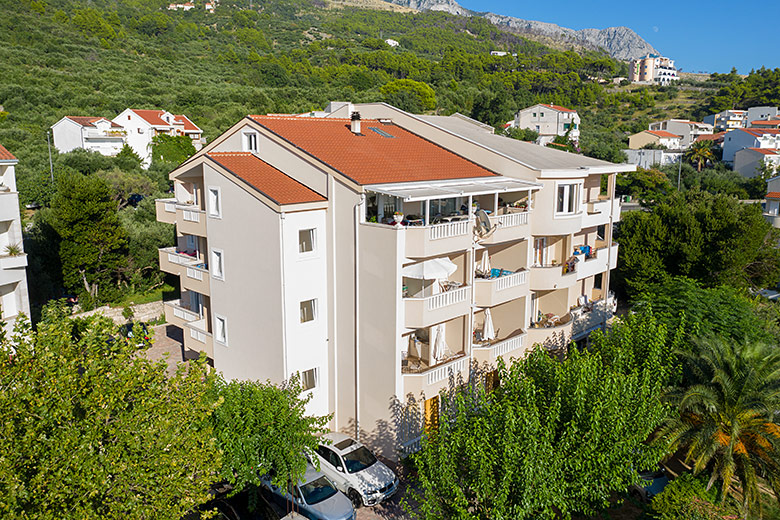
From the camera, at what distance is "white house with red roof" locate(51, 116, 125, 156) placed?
2899 inches

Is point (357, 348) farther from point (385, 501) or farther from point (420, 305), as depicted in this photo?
point (385, 501)

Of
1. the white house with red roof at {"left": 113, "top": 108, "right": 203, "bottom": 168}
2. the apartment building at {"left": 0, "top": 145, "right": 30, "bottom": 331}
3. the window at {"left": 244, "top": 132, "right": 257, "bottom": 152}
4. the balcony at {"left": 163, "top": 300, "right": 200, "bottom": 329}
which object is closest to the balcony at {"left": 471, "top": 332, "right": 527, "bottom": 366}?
the window at {"left": 244, "top": 132, "right": 257, "bottom": 152}

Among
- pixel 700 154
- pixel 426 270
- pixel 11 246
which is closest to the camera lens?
pixel 426 270

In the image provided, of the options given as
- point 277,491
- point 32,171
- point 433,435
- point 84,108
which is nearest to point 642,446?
point 433,435

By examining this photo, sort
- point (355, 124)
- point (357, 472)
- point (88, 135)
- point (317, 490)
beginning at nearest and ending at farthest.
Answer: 1. point (317, 490)
2. point (357, 472)
3. point (355, 124)
4. point (88, 135)

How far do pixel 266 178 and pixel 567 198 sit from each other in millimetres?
13310

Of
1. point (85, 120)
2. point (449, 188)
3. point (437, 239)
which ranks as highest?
point (85, 120)

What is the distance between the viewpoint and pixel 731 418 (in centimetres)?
1727

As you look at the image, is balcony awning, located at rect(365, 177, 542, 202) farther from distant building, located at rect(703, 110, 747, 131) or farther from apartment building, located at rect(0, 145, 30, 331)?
distant building, located at rect(703, 110, 747, 131)

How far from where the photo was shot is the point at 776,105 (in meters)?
143

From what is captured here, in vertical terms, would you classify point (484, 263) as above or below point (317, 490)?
above

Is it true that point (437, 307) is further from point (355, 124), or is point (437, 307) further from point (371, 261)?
point (355, 124)

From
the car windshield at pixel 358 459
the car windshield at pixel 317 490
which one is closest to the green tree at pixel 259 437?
the car windshield at pixel 317 490

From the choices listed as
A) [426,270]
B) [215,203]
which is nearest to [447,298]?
[426,270]
